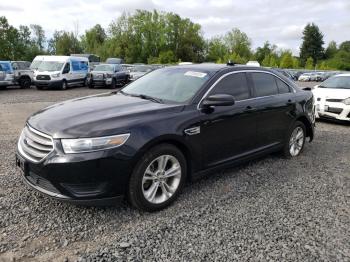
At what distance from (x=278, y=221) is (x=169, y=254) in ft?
4.37

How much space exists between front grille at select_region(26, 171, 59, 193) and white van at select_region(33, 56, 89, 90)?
17107mm

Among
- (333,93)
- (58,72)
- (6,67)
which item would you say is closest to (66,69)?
(58,72)

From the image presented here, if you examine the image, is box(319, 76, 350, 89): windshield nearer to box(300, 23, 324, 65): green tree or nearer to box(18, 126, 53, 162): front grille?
box(18, 126, 53, 162): front grille

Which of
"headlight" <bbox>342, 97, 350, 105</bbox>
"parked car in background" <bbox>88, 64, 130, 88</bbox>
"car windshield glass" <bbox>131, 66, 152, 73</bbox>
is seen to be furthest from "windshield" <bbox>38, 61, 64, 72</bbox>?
"headlight" <bbox>342, 97, 350, 105</bbox>

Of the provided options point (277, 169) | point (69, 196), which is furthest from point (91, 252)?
point (277, 169)

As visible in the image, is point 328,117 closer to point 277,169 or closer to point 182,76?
point 277,169

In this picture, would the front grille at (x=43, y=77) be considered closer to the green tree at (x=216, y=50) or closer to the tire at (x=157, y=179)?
the tire at (x=157, y=179)

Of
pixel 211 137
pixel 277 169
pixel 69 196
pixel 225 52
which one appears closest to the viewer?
pixel 69 196

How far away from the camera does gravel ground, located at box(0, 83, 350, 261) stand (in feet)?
9.72

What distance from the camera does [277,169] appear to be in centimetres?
520

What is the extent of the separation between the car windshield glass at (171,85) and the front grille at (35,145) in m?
1.51

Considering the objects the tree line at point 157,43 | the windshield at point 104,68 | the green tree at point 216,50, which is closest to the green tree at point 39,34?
the tree line at point 157,43

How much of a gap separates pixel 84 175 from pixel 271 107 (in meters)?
3.14

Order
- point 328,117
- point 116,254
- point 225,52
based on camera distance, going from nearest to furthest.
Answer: point 116,254 < point 328,117 < point 225,52
